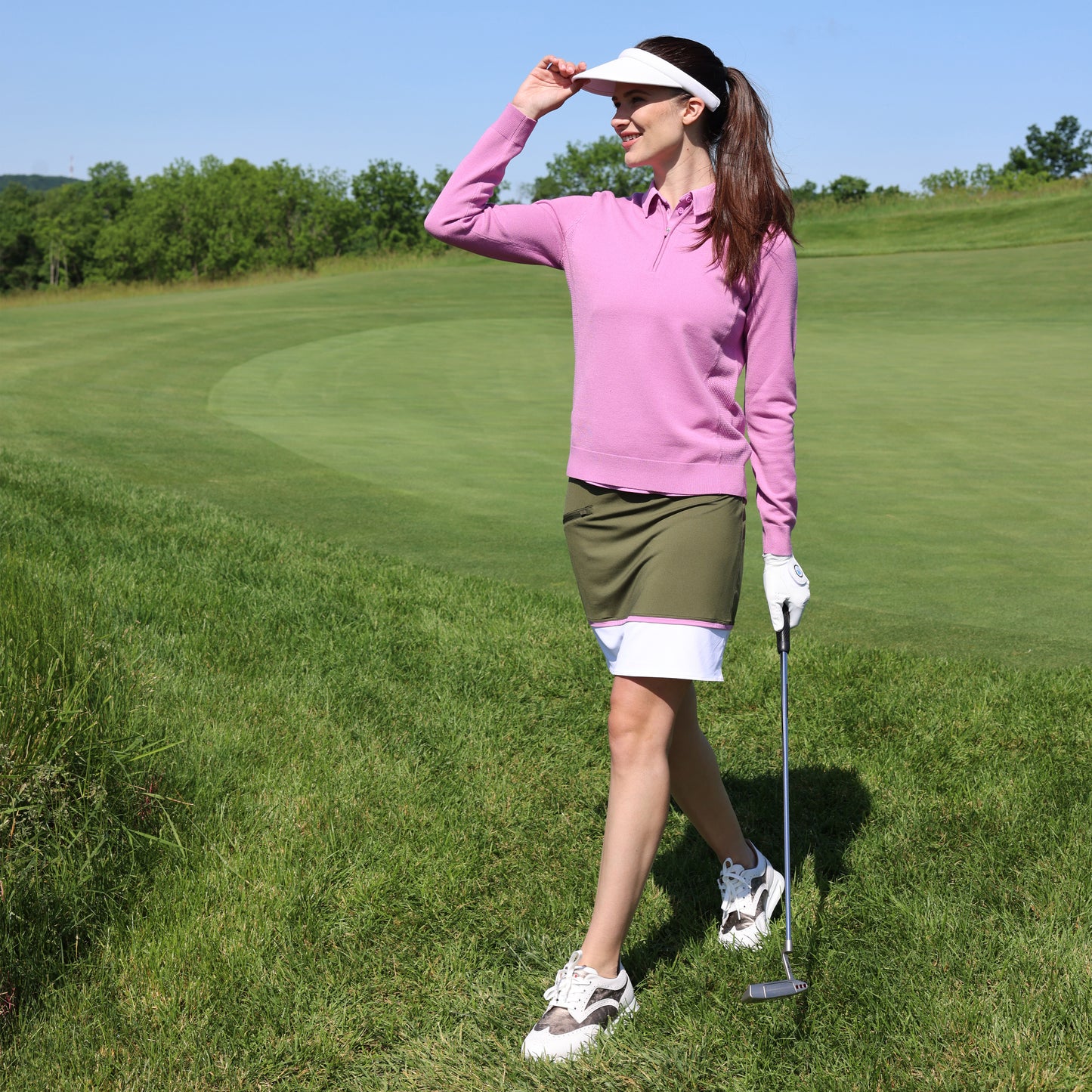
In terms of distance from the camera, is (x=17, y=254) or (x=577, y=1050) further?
(x=17, y=254)

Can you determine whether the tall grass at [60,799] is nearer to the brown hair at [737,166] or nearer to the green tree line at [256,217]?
the brown hair at [737,166]

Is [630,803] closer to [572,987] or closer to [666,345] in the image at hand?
[572,987]

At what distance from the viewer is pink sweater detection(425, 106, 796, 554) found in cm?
282

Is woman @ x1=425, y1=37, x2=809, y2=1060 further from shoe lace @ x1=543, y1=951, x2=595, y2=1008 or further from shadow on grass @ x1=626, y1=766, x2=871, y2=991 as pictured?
shadow on grass @ x1=626, y1=766, x2=871, y2=991

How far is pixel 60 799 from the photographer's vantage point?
319 centimetres

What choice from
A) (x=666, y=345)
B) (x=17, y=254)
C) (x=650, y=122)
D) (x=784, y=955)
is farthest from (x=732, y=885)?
(x=17, y=254)

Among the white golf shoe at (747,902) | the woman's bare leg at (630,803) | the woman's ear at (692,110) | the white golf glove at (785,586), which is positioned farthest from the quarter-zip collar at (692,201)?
the white golf shoe at (747,902)

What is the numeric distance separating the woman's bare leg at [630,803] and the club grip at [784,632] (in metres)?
0.32


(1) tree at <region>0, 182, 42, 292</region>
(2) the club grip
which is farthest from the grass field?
(1) tree at <region>0, 182, 42, 292</region>

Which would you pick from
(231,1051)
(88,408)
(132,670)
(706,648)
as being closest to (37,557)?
(132,670)

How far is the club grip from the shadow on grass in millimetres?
746

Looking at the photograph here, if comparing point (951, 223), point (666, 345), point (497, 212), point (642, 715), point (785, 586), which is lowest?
point (642, 715)

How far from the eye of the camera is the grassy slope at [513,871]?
8.72 feet

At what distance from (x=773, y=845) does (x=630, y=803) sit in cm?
107
